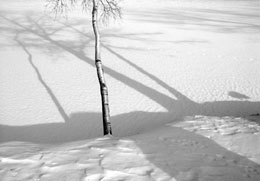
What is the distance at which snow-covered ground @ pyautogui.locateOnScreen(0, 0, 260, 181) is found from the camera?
13.5ft

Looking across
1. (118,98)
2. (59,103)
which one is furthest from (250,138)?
(59,103)

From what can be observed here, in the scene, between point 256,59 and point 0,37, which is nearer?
point 256,59

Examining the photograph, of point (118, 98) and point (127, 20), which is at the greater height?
point (127, 20)

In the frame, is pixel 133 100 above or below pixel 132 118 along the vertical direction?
above

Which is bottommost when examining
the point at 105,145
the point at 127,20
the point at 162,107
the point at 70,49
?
the point at 162,107

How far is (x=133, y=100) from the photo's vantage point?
1022cm

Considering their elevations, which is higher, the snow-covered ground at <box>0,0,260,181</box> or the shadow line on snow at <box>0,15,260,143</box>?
the snow-covered ground at <box>0,0,260,181</box>

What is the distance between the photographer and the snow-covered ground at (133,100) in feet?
13.5

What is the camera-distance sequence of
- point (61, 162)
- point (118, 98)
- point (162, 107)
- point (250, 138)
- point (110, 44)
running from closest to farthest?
point (61, 162)
point (250, 138)
point (162, 107)
point (118, 98)
point (110, 44)

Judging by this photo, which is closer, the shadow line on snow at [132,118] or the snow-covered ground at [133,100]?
the snow-covered ground at [133,100]

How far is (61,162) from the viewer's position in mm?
4074

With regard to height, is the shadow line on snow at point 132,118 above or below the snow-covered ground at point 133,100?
below

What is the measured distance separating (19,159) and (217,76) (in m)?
11.1

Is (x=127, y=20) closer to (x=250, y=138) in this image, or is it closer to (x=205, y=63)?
(x=205, y=63)
